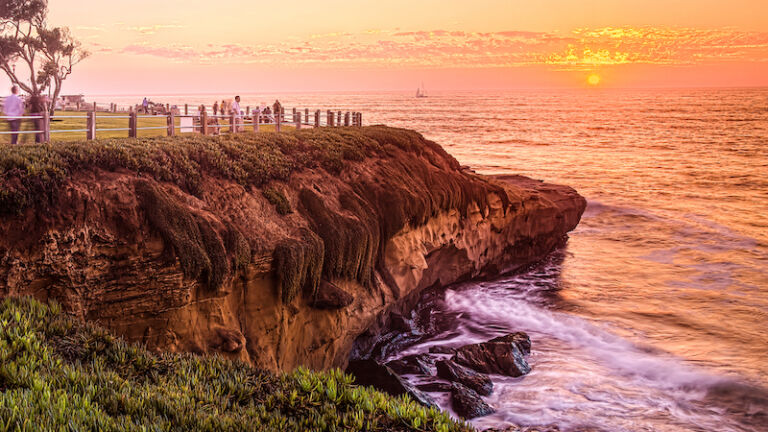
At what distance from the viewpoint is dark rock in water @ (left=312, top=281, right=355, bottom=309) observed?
44.6 feet

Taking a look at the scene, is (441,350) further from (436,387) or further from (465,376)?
(436,387)

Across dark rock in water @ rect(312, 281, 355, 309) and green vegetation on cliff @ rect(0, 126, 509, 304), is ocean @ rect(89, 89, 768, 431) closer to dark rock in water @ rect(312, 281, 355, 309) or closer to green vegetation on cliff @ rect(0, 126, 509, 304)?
dark rock in water @ rect(312, 281, 355, 309)

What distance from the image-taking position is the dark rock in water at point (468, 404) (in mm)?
13023

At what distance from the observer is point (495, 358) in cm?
1539

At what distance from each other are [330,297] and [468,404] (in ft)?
12.7

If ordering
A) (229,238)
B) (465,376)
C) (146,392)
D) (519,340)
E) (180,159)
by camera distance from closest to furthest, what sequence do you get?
(146,392), (229,238), (180,159), (465,376), (519,340)

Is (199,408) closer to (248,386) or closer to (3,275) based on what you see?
(248,386)

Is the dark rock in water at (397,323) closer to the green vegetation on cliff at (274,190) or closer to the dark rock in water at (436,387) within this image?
the green vegetation on cliff at (274,190)

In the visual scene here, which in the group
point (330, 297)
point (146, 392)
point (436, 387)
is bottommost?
point (436, 387)

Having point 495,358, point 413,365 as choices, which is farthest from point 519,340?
point 413,365

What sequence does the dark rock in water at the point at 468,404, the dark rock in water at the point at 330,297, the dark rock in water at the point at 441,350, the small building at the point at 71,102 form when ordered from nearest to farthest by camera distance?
1. the dark rock in water at the point at 468,404
2. the dark rock in water at the point at 330,297
3. the dark rock in water at the point at 441,350
4. the small building at the point at 71,102

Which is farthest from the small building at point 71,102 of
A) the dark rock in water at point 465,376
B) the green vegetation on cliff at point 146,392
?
the green vegetation on cliff at point 146,392

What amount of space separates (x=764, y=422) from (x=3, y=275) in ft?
49.5

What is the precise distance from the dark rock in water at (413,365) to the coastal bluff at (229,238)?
122 cm
